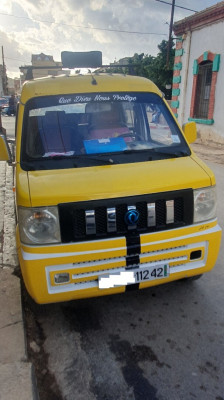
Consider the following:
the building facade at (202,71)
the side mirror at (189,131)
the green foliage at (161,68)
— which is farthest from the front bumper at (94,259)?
the green foliage at (161,68)

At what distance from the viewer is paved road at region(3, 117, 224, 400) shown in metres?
2.23

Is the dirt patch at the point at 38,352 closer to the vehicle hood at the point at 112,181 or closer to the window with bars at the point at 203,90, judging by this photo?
the vehicle hood at the point at 112,181

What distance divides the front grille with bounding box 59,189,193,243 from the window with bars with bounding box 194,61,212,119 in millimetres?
13012

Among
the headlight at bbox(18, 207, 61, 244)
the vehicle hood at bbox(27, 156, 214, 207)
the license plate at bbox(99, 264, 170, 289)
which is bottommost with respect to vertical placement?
the license plate at bbox(99, 264, 170, 289)

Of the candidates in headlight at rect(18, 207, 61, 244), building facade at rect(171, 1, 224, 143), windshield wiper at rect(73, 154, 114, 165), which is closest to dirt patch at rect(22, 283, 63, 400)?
headlight at rect(18, 207, 61, 244)

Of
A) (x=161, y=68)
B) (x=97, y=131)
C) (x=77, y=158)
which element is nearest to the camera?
(x=77, y=158)

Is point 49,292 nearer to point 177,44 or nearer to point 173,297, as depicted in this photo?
point 173,297

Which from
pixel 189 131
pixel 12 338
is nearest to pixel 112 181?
pixel 12 338

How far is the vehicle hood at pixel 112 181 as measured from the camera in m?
2.40

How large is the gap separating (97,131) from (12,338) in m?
2.02

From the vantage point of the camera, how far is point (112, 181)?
2.54m

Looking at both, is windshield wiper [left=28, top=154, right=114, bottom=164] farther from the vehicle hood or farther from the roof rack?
the roof rack

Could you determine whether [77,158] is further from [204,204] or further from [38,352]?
[38,352]

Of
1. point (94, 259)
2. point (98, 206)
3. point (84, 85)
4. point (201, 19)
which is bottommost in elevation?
point (94, 259)
